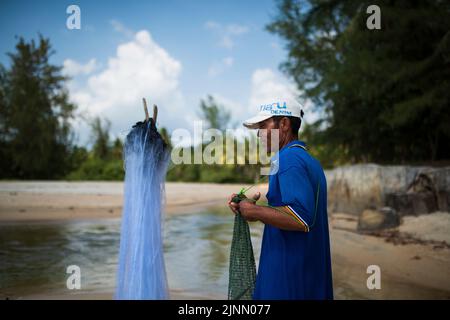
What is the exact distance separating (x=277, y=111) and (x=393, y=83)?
11.4 m

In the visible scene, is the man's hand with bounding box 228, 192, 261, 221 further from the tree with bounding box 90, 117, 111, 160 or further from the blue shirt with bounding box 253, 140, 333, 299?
the tree with bounding box 90, 117, 111, 160

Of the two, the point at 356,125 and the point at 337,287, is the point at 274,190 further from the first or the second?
the point at 356,125

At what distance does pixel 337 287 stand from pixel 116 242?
5.52m

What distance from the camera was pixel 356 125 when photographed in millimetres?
15883

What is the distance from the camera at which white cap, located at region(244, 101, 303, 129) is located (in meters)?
2.22

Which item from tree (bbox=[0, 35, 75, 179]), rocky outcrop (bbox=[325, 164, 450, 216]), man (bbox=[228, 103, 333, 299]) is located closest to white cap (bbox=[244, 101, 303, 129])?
man (bbox=[228, 103, 333, 299])

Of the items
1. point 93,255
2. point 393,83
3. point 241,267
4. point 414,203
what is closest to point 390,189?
point 414,203

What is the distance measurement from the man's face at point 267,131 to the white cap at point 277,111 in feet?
0.12

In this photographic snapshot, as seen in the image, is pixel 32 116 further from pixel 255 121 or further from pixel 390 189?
pixel 255 121

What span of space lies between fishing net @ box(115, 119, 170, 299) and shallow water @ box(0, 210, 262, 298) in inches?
137

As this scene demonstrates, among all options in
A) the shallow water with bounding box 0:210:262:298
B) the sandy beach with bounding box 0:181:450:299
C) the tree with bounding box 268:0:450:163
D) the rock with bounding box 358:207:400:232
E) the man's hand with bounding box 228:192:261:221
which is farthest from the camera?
the tree with bounding box 268:0:450:163

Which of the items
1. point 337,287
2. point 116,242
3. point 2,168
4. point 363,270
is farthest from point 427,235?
point 2,168

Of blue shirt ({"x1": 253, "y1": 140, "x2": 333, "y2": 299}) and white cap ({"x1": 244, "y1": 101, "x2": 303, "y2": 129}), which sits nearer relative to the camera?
blue shirt ({"x1": 253, "y1": 140, "x2": 333, "y2": 299})

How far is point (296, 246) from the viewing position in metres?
2.10
